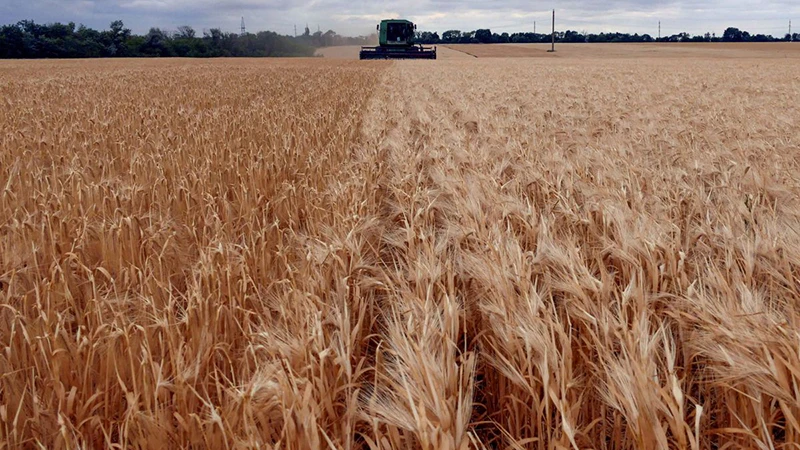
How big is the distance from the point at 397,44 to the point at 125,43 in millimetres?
36557

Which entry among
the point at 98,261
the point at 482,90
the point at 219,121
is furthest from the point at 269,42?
the point at 98,261

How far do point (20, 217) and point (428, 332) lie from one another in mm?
2669

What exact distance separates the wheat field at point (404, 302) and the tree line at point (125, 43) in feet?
194

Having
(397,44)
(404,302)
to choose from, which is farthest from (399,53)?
(404,302)

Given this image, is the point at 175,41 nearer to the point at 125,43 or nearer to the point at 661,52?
the point at 125,43

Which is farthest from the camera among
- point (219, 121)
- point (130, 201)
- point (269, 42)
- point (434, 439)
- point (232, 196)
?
point (269, 42)

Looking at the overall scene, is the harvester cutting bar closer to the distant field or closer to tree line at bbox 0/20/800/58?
the distant field

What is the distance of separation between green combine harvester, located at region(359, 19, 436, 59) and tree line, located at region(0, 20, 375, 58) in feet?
104

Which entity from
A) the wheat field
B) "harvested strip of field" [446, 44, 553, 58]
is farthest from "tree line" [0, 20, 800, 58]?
the wheat field

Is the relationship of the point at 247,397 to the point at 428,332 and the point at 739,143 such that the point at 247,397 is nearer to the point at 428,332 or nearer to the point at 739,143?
the point at 428,332

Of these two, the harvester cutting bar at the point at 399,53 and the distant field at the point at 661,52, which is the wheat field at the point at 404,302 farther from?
the distant field at the point at 661,52

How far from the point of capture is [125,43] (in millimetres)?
62000

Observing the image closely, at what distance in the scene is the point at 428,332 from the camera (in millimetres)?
1330

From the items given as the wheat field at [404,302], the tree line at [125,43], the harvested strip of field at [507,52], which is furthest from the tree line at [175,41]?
the wheat field at [404,302]
